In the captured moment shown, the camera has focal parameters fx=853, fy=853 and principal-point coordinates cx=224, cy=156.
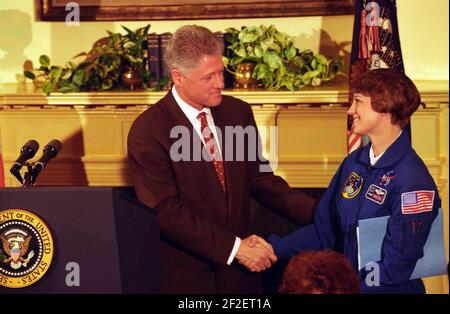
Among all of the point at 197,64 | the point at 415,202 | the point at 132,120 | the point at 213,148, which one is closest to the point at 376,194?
the point at 415,202

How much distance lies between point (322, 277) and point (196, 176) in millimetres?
1130

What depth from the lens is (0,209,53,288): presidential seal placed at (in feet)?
8.79

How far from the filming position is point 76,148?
17.6 feet

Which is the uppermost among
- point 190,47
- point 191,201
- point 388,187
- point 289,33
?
point 289,33

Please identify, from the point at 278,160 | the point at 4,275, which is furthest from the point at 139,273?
the point at 278,160

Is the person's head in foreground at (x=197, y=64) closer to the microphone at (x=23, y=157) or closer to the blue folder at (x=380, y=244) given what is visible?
the microphone at (x=23, y=157)

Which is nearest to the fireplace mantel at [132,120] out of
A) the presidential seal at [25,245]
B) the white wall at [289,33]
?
the white wall at [289,33]

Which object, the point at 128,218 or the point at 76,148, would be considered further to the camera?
the point at 76,148

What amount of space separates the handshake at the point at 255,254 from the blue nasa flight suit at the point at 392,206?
414mm

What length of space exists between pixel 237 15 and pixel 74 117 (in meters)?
1.23

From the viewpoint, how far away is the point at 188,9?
5551 mm

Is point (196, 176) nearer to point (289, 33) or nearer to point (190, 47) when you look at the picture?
point (190, 47)
